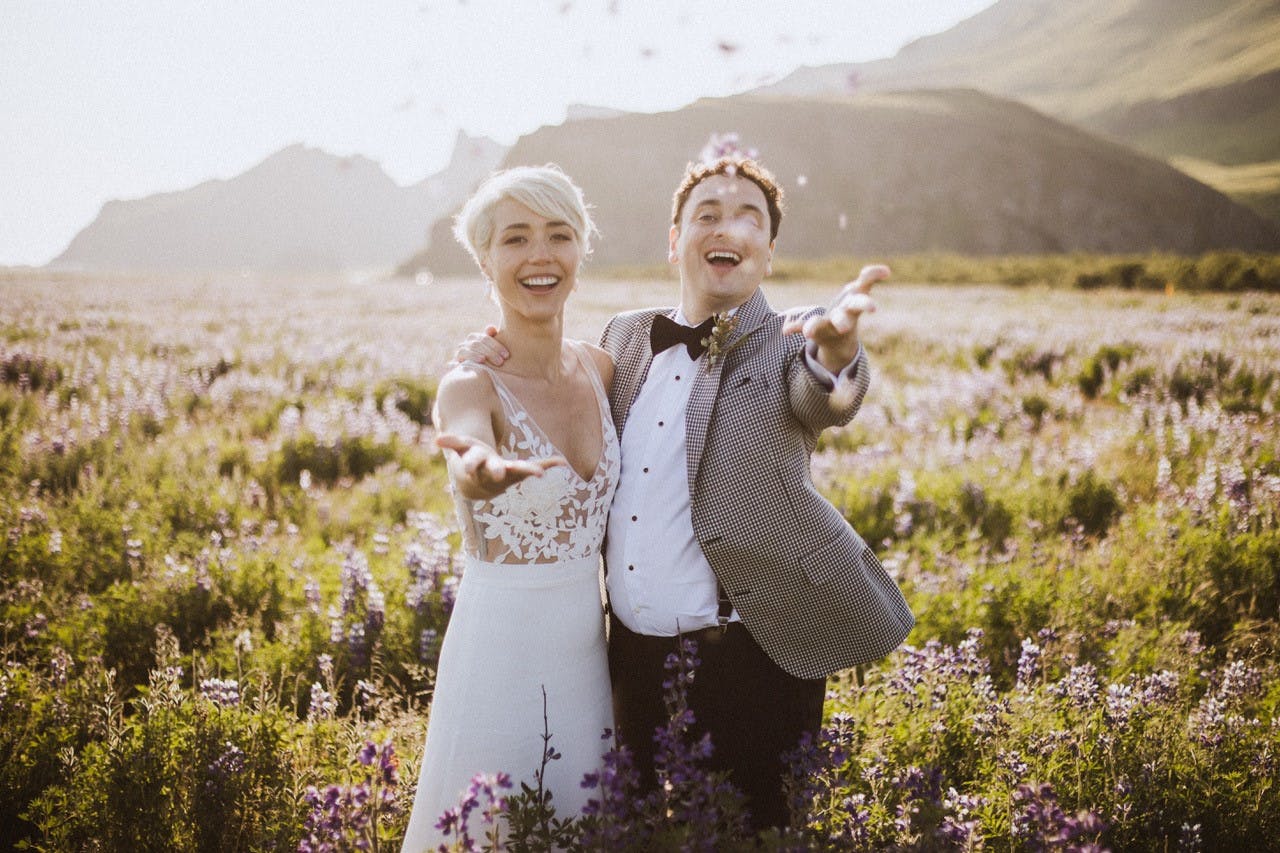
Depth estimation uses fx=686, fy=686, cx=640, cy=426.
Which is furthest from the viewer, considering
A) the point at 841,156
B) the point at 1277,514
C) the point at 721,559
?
the point at 841,156

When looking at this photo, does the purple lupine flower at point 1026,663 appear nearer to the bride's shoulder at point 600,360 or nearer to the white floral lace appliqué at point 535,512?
the white floral lace appliqué at point 535,512

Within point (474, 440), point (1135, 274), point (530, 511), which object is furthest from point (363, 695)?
point (1135, 274)

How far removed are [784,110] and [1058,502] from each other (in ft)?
483

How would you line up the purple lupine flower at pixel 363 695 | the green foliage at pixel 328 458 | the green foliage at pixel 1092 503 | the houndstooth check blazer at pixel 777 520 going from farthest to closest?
the green foliage at pixel 328 458, the green foliage at pixel 1092 503, the purple lupine flower at pixel 363 695, the houndstooth check blazer at pixel 777 520

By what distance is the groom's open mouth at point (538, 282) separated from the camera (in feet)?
8.50

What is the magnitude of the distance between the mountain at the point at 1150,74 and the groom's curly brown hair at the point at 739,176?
239ft

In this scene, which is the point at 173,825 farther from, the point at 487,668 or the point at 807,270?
the point at 807,270

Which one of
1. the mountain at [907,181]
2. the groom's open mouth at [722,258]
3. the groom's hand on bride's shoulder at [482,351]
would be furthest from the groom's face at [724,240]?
the mountain at [907,181]

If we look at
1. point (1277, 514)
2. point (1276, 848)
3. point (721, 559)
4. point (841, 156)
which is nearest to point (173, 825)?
point (721, 559)

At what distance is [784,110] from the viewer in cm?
13612

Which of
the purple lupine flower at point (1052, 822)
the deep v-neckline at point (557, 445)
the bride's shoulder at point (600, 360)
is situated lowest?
the purple lupine flower at point (1052, 822)

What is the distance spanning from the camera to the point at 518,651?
2373mm

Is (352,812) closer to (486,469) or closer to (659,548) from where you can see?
(486,469)

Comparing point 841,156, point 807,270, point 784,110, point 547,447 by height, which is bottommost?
point 547,447
